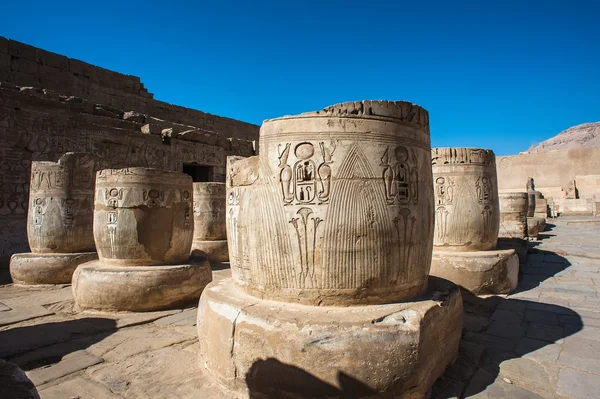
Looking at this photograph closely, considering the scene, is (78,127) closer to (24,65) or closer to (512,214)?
(24,65)

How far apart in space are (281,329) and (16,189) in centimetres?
767

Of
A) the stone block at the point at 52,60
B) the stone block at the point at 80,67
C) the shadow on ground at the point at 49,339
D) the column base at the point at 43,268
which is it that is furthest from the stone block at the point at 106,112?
the shadow on ground at the point at 49,339

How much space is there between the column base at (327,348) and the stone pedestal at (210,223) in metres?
4.69

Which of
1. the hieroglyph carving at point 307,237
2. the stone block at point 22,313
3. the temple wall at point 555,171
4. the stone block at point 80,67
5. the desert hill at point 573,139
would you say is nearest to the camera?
the hieroglyph carving at point 307,237

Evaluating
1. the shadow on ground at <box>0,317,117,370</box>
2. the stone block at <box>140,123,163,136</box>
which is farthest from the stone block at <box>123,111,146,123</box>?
the shadow on ground at <box>0,317,117,370</box>

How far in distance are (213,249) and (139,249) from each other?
8.68ft

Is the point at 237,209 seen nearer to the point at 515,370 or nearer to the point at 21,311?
the point at 515,370

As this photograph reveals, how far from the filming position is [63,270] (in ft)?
17.5

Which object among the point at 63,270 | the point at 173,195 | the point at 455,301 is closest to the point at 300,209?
the point at 455,301

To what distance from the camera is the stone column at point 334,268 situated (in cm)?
199

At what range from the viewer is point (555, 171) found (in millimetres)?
25500

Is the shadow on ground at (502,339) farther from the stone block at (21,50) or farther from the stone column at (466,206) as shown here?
the stone block at (21,50)

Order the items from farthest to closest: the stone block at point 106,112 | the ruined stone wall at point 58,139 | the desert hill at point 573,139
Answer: the desert hill at point 573,139, the stone block at point 106,112, the ruined stone wall at point 58,139

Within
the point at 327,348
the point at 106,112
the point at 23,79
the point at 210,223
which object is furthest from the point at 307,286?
the point at 23,79
